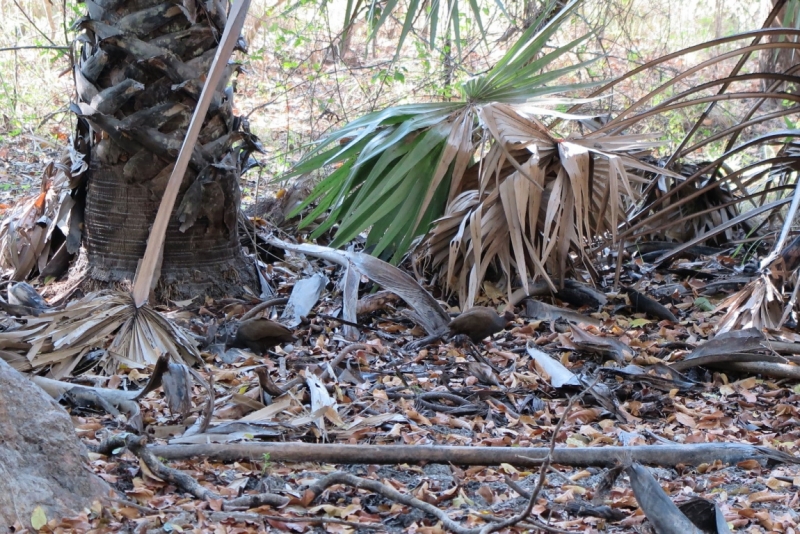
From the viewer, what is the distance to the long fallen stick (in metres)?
1.84

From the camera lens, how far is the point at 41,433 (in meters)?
1.57

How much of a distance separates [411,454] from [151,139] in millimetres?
1897

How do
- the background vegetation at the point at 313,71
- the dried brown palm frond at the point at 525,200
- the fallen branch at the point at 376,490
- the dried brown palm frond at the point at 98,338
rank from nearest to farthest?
the fallen branch at the point at 376,490
the dried brown palm frond at the point at 98,338
the dried brown palm frond at the point at 525,200
the background vegetation at the point at 313,71

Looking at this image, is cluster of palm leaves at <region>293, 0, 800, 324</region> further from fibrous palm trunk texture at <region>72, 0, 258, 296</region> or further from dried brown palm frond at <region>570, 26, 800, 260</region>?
fibrous palm trunk texture at <region>72, 0, 258, 296</region>

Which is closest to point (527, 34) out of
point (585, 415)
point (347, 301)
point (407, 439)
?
point (347, 301)

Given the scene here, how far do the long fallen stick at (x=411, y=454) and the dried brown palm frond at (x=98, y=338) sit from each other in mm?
762

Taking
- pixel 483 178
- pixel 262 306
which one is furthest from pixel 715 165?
pixel 262 306

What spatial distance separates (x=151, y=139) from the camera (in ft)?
10.4

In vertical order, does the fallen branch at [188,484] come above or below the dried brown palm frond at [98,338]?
below

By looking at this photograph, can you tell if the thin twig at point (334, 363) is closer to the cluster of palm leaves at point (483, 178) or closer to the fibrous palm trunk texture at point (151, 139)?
the cluster of palm leaves at point (483, 178)

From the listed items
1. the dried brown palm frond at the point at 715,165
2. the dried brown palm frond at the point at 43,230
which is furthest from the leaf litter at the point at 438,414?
the dried brown palm frond at the point at 43,230

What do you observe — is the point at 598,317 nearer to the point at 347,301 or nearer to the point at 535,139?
the point at 535,139

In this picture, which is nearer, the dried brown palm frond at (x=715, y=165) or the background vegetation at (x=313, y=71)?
the dried brown palm frond at (x=715, y=165)

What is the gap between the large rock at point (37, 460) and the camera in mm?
1454
